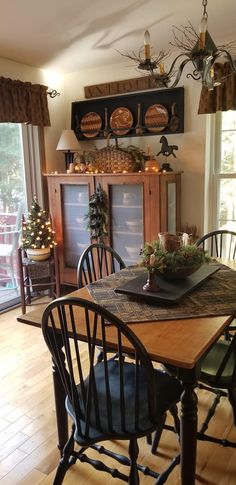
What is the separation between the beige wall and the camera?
11.1 feet

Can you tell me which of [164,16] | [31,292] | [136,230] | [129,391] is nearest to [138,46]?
[164,16]

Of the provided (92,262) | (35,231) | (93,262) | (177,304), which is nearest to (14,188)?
(35,231)

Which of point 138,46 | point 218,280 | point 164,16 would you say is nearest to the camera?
point 218,280

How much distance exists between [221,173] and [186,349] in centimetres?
243

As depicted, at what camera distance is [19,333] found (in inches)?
128

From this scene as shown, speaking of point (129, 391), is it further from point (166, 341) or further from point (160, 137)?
point (160, 137)

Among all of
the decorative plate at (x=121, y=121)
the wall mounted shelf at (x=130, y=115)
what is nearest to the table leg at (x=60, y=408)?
the wall mounted shelf at (x=130, y=115)

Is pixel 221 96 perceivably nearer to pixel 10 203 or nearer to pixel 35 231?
pixel 35 231

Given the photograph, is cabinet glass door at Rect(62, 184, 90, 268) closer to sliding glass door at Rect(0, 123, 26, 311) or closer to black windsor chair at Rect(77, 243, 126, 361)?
sliding glass door at Rect(0, 123, 26, 311)

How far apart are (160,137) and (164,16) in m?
1.10

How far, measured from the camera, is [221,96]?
3064 millimetres

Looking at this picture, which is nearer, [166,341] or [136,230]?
[166,341]

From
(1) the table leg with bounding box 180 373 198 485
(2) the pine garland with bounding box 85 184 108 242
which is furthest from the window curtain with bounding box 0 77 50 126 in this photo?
(1) the table leg with bounding box 180 373 198 485

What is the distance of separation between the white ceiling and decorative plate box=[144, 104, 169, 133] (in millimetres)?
488
